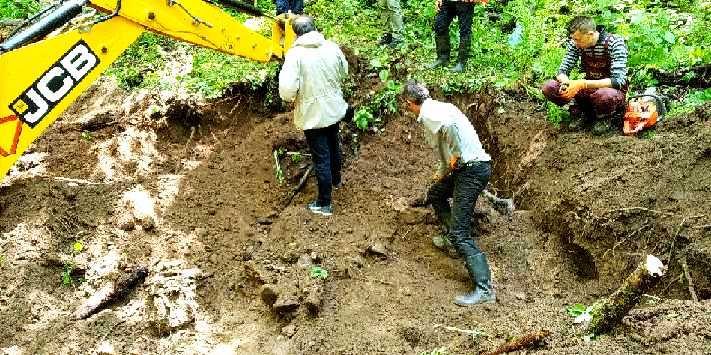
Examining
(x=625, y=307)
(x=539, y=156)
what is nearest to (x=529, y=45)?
(x=539, y=156)

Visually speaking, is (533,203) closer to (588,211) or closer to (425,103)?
(588,211)

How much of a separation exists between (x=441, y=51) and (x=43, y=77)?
4.81 m

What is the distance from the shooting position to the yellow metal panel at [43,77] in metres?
3.78

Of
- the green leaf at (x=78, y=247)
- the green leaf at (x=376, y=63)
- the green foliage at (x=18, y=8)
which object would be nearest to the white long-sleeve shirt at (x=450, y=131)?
the green leaf at (x=376, y=63)

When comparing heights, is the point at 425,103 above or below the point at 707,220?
above

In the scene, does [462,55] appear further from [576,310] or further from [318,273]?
[576,310]

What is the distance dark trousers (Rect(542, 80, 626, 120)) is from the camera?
5.84 metres

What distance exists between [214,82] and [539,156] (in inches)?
143

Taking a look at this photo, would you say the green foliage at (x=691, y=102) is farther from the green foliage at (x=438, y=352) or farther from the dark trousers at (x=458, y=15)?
the green foliage at (x=438, y=352)

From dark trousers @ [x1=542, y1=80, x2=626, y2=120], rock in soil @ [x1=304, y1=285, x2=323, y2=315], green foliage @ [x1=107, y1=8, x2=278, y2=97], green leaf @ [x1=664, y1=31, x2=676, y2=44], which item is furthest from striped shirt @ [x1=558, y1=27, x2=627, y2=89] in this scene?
green foliage @ [x1=107, y1=8, x2=278, y2=97]

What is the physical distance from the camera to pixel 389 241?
5.58m

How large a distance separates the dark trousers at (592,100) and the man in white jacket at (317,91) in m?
1.95

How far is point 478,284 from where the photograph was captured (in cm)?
487

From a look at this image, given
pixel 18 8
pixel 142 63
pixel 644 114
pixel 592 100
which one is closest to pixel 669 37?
pixel 644 114
